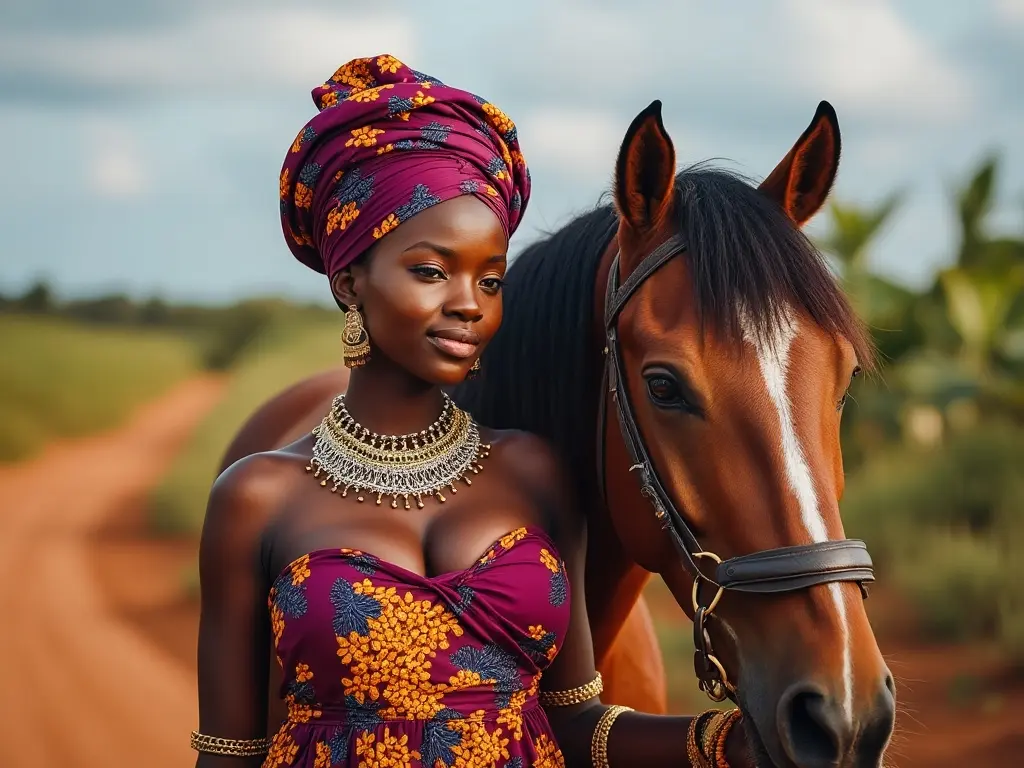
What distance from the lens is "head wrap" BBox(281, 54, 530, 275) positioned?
1.92 metres

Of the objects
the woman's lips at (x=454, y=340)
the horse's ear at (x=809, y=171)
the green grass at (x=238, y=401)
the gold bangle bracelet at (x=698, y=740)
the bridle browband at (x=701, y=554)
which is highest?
the green grass at (x=238, y=401)

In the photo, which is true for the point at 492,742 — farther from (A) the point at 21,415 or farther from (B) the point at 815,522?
(A) the point at 21,415

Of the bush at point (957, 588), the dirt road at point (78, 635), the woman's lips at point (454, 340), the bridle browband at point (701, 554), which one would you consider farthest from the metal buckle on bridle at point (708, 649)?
the bush at point (957, 588)

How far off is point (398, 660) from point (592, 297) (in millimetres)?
930

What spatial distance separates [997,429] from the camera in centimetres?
1079

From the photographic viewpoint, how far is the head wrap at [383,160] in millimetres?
1918

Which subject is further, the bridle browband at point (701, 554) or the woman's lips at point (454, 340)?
the woman's lips at point (454, 340)

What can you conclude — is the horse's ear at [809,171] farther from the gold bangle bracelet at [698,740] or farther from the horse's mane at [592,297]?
the gold bangle bracelet at [698,740]

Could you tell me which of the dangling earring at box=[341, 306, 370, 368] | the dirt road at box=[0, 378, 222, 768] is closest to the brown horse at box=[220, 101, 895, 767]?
the dangling earring at box=[341, 306, 370, 368]

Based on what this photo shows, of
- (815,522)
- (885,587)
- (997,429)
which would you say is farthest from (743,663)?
(997,429)

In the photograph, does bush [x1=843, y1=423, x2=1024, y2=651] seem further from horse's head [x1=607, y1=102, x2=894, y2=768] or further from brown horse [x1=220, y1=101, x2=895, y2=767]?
horse's head [x1=607, y1=102, x2=894, y2=768]

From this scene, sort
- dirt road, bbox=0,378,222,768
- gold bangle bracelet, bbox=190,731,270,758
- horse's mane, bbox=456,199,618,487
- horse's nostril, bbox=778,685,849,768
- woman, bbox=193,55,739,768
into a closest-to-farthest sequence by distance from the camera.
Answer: horse's nostril, bbox=778,685,849,768 < woman, bbox=193,55,739,768 < gold bangle bracelet, bbox=190,731,270,758 < horse's mane, bbox=456,199,618,487 < dirt road, bbox=0,378,222,768

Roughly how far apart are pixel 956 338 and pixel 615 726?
36.4 ft

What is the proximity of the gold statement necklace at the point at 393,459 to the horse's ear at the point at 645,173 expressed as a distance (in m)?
0.54
